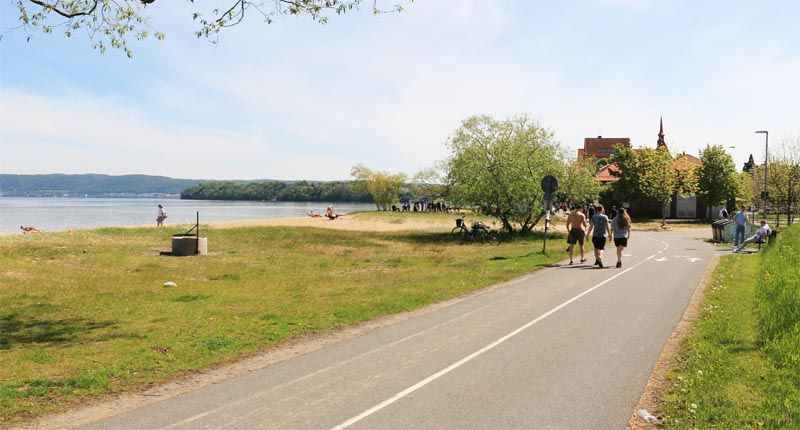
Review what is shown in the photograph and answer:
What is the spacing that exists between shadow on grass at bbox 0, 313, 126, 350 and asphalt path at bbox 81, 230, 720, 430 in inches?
147

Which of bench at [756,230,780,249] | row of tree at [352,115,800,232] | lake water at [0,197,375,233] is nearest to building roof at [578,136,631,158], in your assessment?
lake water at [0,197,375,233]

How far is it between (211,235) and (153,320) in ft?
68.9

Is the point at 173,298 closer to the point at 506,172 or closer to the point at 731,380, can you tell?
the point at 731,380

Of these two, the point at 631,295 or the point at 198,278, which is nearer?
the point at 631,295

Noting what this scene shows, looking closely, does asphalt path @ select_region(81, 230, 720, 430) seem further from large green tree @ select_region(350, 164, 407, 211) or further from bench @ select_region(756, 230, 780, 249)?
large green tree @ select_region(350, 164, 407, 211)

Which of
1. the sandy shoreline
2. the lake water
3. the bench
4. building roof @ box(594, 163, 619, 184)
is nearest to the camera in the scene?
the bench

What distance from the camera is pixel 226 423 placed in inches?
218

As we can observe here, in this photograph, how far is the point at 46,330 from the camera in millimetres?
9523

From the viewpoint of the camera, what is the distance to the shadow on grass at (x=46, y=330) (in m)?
8.88

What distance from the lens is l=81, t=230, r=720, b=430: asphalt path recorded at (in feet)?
18.6

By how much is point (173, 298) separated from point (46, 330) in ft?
11.0

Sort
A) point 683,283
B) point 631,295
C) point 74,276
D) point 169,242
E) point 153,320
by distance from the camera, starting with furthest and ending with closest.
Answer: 1. point 169,242
2. point 74,276
3. point 683,283
4. point 631,295
5. point 153,320

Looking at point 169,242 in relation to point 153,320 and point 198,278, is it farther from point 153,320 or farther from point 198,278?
point 153,320

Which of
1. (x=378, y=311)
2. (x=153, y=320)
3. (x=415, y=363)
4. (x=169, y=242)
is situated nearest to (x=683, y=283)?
(x=378, y=311)
